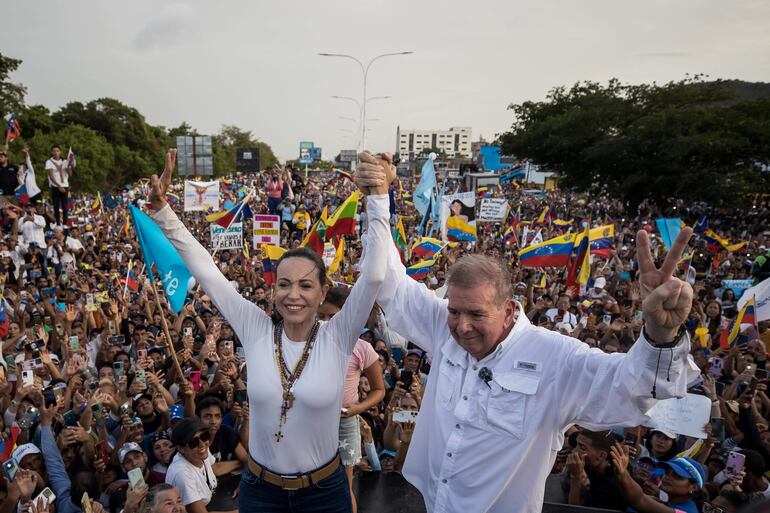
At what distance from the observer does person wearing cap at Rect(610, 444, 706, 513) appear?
3062mm

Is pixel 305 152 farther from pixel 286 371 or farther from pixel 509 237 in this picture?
pixel 286 371

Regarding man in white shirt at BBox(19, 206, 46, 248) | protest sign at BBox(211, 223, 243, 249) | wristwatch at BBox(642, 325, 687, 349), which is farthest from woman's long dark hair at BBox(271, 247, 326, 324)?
man in white shirt at BBox(19, 206, 46, 248)

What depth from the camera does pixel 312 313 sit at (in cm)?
229

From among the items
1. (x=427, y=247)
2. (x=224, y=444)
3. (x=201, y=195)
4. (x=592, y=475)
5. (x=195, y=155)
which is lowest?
(x=224, y=444)

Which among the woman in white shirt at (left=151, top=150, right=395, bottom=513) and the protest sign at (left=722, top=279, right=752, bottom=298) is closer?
the woman in white shirt at (left=151, top=150, right=395, bottom=513)

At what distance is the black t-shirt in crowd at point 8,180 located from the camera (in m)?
14.2

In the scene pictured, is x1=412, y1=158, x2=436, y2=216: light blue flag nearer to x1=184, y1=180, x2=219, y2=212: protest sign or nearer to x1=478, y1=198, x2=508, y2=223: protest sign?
x1=478, y1=198, x2=508, y2=223: protest sign

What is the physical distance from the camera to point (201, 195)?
1473cm

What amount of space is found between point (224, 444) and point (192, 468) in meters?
0.78

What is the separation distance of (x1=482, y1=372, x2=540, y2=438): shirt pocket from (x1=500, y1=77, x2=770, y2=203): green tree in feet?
86.9

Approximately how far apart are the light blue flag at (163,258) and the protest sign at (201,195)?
30.3ft

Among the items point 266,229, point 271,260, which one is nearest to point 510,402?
point 271,260

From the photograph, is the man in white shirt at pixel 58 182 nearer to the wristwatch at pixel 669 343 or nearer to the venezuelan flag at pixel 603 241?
the venezuelan flag at pixel 603 241

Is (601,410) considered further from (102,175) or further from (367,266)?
(102,175)
